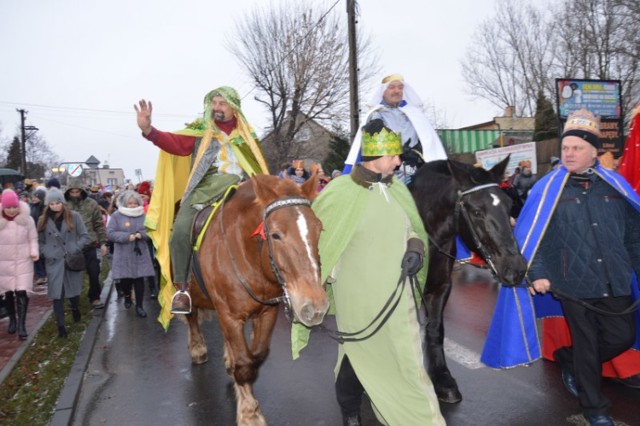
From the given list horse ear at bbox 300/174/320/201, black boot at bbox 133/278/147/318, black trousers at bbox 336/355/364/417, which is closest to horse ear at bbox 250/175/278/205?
horse ear at bbox 300/174/320/201

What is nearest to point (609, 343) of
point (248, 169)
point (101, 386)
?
point (248, 169)

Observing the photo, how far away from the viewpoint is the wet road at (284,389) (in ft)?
14.1

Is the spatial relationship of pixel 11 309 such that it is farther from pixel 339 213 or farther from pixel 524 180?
pixel 524 180

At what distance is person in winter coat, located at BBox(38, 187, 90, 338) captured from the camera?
7173 mm

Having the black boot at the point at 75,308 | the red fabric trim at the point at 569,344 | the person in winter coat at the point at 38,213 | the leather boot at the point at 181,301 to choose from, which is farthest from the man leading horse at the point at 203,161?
the person in winter coat at the point at 38,213

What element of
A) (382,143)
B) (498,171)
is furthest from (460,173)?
(382,143)

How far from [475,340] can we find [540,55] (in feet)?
98.1

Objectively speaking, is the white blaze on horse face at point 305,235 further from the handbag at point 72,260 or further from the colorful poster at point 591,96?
the colorful poster at point 591,96

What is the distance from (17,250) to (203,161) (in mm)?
4134

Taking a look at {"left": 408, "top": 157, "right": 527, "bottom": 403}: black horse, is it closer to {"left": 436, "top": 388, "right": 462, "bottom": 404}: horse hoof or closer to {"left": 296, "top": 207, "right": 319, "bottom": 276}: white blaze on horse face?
{"left": 436, "top": 388, "right": 462, "bottom": 404}: horse hoof

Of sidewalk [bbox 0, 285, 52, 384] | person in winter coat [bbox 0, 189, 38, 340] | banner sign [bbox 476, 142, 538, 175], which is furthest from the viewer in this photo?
banner sign [bbox 476, 142, 538, 175]

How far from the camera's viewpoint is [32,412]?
471 centimetres

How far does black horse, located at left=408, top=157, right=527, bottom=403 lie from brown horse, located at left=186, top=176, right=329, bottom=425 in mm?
1272

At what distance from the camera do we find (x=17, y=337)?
7.37 m
